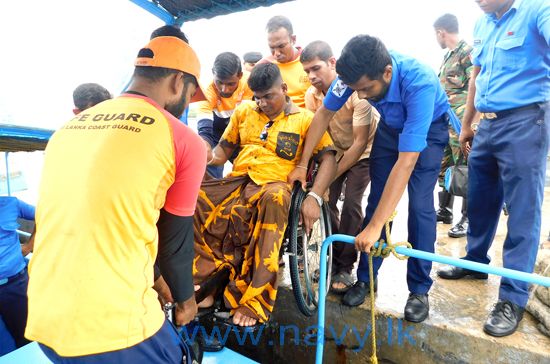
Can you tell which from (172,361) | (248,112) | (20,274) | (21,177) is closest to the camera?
(172,361)

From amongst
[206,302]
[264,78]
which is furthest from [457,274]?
[264,78]

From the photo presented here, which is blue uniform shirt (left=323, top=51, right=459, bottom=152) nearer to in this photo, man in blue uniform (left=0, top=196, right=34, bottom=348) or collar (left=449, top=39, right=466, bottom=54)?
collar (left=449, top=39, right=466, bottom=54)

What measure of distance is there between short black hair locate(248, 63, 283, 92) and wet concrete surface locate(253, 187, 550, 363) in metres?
1.48

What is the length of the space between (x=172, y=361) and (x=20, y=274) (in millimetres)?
1965

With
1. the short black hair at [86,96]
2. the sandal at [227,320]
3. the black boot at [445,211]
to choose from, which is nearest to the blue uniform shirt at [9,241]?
the short black hair at [86,96]

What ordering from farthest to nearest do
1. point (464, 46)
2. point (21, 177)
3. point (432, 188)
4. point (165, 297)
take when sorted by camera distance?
point (21, 177) < point (464, 46) < point (432, 188) < point (165, 297)

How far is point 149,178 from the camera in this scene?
3.67 ft

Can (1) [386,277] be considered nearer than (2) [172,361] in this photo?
No

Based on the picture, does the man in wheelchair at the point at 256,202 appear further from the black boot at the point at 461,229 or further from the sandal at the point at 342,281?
the black boot at the point at 461,229

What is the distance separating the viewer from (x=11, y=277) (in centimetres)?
246

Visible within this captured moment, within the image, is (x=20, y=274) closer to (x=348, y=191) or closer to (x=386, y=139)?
(x=348, y=191)

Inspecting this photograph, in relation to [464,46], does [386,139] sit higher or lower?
lower

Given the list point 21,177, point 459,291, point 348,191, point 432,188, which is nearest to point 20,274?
point 348,191

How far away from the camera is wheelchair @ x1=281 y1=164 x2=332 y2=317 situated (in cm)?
218
